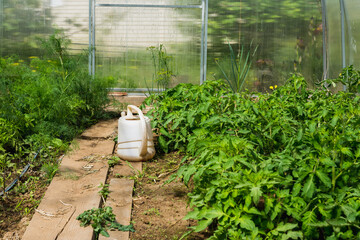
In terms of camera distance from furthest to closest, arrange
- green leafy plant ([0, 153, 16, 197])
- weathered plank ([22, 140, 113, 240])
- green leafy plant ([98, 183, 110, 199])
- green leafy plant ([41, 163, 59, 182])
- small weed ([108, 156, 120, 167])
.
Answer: small weed ([108, 156, 120, 167]) → green leafy plant ([41, 163, 59, 182]) → green leafy plant ([0, 153, 16, 197]) → green leafy plant ([98, 183, 110, 199]) → weathered plank ([22, 140, 113, 240])

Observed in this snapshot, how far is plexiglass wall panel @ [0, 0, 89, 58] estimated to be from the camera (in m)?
6.31

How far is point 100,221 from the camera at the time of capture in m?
2.49

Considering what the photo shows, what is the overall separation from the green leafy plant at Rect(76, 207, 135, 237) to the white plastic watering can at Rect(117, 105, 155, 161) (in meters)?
0.95

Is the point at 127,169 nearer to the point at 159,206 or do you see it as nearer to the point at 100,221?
the point at 159,206

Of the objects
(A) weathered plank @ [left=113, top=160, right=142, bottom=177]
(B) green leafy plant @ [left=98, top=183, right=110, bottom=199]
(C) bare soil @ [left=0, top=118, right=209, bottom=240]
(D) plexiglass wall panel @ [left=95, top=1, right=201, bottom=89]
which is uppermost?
(D) plexiglass wall panel @ [left=95, top=1, right=201, bottom=89]

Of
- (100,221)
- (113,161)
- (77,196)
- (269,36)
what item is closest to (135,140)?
(113,161)

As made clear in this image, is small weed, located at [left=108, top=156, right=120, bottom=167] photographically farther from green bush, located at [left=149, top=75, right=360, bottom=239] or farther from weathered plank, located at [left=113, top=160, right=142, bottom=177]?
green bush, located at [left=149, top=75, right=360, bottom=239]

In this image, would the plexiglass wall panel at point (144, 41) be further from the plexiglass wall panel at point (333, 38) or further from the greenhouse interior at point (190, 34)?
the plexiglass wall panel at point (333, 38)

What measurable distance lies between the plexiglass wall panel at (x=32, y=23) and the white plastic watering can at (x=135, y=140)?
10.4 feet

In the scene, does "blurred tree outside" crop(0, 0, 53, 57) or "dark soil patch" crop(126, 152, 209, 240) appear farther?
"blurred tree outside" crop(0, 0, 53, 57)

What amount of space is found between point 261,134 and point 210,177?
0.49 meters

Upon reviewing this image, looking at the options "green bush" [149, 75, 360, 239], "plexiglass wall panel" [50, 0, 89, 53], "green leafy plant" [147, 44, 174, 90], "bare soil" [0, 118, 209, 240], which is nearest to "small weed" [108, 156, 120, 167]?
"bare soil" [0, 118, 209, 240]

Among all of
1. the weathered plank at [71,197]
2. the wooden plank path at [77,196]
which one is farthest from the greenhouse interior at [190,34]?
the weathered plank at [71,197]

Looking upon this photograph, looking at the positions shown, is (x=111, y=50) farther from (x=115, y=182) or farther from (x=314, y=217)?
(x=314, y=217)
